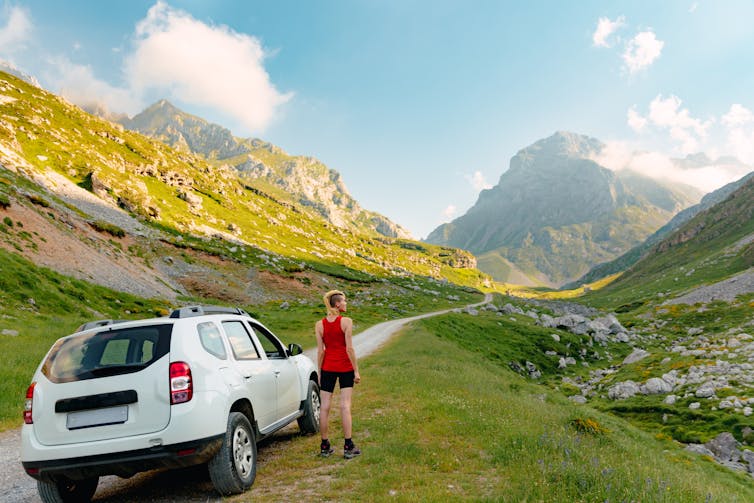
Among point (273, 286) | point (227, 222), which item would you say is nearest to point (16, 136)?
point (227, 222)

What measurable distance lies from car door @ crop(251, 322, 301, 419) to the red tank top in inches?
52.3

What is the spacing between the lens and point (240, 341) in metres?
8.56

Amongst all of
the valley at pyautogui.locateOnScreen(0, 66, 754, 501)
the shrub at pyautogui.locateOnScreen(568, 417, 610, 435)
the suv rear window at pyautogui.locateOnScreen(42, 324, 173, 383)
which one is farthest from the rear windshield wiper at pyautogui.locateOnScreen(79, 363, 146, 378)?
the shrub at pyautogui.locateOnScreen(568, 417, 610, 435)

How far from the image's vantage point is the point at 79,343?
6.79 metres

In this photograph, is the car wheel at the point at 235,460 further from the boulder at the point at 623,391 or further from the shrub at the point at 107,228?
the shrub at the point at 107,228

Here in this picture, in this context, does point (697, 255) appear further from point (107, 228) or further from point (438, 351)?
point (107, 228)

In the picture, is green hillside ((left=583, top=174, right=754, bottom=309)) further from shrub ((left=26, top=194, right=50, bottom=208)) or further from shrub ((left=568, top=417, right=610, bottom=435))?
shrub ((left=26, top=194, right=50, bottom=208))

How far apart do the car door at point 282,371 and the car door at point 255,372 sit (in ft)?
0.80

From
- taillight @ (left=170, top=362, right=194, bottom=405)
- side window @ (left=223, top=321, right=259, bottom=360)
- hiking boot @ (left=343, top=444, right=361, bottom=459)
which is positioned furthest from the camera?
hiking boot @ (left=343, top=444, right=361, bottom=459)

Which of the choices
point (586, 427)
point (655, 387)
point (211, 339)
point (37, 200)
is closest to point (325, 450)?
point (211, 339)

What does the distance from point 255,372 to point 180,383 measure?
6.53ft

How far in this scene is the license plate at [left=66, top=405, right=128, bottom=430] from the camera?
6.16 metres

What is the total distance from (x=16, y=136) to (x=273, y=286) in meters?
58.9

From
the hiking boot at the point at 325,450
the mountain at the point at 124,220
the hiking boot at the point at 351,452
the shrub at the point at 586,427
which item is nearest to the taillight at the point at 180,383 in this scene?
the hiking boot at the point at 325,450
